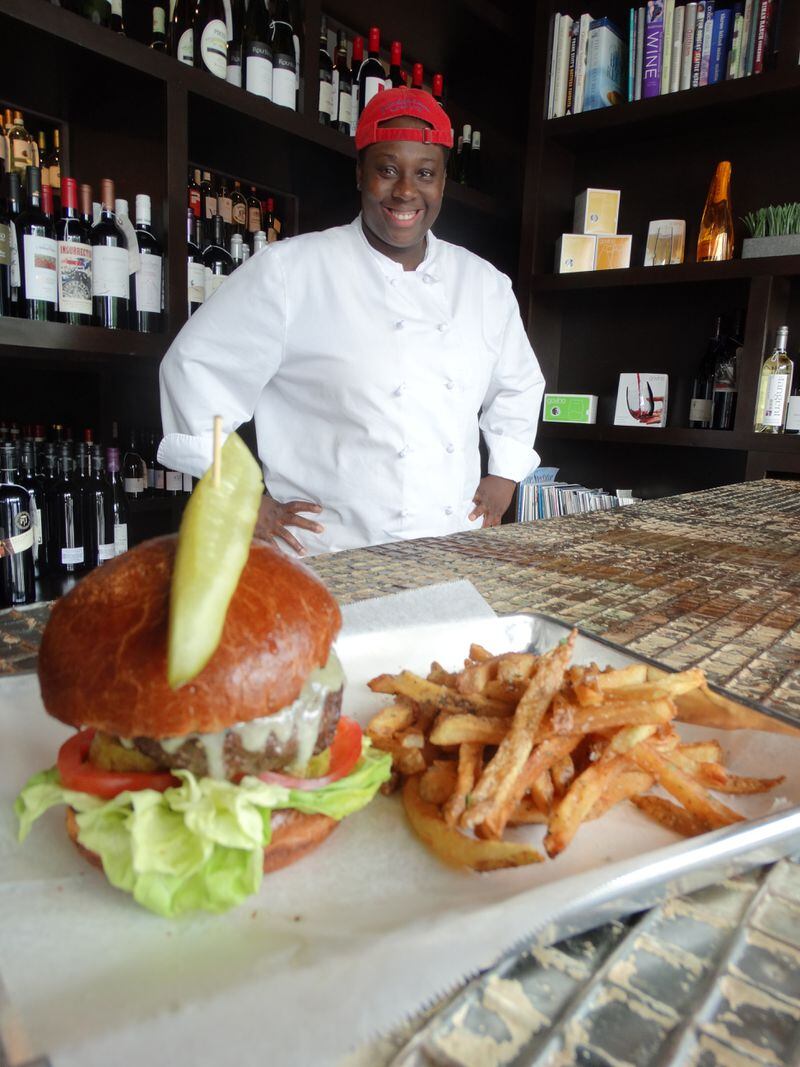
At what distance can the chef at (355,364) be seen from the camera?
202 centimetres

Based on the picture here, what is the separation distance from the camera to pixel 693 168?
3.43m

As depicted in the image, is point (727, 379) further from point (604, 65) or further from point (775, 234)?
point (604, 65)

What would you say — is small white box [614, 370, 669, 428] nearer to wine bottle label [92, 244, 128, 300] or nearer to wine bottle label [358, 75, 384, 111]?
wine bottle label [358, 75, 384, 111]

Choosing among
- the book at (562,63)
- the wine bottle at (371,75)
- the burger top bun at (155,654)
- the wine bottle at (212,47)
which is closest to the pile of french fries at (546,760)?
the burger top bun at (155,654)

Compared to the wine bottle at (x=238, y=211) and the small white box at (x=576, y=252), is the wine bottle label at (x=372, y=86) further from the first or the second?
the small white box at (x=576, y=252)

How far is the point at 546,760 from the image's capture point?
1.83ft

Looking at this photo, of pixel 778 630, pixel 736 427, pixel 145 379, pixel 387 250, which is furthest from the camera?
pixel 736 427

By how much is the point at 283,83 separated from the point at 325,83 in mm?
319

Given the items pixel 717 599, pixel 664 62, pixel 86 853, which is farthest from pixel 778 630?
pixel 664 62

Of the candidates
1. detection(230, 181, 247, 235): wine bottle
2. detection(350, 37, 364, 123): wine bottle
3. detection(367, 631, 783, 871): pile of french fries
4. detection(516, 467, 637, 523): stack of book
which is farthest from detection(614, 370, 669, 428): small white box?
detection(367, 631, 783, 871): pile of french fries

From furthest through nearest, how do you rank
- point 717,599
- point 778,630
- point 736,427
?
point 736,427
point 717,599
point 778,630

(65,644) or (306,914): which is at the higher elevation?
(65,644)

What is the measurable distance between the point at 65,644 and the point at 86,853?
0.15 metres

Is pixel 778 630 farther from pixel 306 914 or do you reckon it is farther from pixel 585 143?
pixel 585 143
